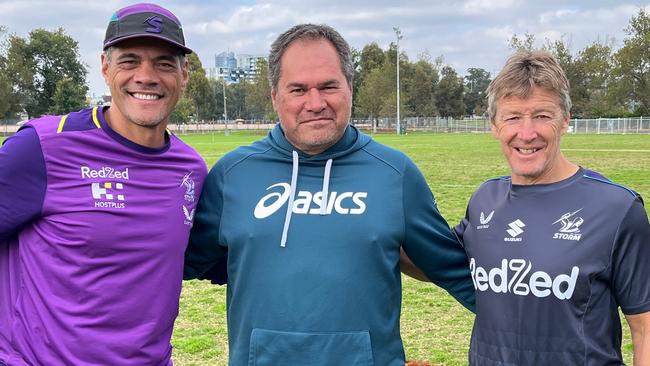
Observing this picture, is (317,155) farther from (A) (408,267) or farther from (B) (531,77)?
(B) (531,77)

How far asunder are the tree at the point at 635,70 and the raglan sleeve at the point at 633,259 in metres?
64.2

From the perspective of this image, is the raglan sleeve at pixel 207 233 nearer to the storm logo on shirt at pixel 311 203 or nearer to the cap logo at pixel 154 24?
the storm logo on shirt at pixel 311 203

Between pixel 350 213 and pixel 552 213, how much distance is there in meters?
0.85

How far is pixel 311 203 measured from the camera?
108 inches

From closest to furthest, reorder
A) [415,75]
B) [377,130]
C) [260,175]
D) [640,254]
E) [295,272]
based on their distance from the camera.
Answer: [640,254], [295,272], [260,175], [377,130], [415,75]

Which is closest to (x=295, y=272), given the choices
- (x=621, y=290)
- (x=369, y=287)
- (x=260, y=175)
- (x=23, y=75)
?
(x=369, y=287)

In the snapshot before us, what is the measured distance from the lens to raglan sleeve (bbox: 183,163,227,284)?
3.07 metres

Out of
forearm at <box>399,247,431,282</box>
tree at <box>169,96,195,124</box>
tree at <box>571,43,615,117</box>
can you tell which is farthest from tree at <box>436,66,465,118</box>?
forearm at <box>399,247,431,282</box>

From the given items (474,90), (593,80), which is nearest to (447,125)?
(593,80)

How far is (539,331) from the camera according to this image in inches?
102

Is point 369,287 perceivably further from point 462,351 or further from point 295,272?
point 462,351

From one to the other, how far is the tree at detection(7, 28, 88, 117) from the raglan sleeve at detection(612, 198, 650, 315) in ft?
264

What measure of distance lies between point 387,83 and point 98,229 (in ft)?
238

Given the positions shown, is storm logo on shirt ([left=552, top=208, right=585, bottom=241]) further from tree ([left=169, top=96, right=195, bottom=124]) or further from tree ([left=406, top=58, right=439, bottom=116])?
tree ([left=406, top=58, right=439, bottom=116])
